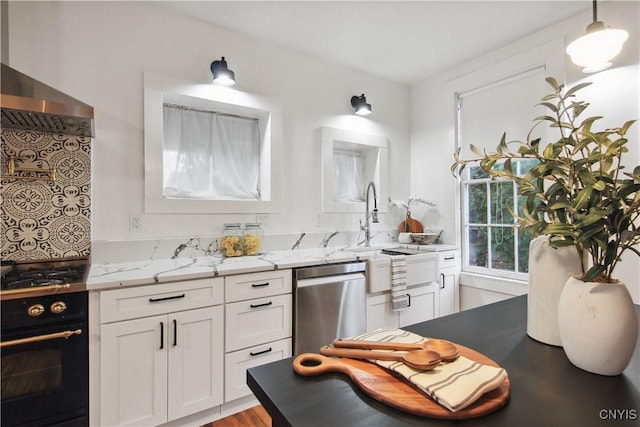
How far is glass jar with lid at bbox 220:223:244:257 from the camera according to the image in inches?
94.1

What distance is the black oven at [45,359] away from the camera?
4.55 ft

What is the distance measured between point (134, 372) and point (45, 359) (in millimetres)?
385

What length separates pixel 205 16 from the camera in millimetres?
2430

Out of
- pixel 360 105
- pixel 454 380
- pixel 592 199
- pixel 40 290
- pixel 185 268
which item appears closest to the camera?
pixel 454 380

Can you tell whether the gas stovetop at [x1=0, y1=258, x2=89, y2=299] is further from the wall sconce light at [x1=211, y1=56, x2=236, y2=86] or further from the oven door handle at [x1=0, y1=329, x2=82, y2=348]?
the wall sconce light at [x1=211, y1=56, x2=236, y2=86]

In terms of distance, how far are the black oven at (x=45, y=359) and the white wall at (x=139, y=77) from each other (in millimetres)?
730

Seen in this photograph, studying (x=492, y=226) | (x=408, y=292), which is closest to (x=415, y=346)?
(x=408, y=292)

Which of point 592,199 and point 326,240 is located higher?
point 592,199

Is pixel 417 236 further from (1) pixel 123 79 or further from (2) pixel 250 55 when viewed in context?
(1) pixel 123 79

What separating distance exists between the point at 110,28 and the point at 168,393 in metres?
2.36

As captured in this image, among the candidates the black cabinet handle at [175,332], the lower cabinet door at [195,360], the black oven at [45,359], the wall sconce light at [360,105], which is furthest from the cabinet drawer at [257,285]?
the wall sconce light at [360,105]

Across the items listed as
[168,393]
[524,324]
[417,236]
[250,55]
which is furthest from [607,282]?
[250,55]

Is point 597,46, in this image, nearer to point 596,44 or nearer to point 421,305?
point 596,44

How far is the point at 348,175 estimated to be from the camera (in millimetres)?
3473
